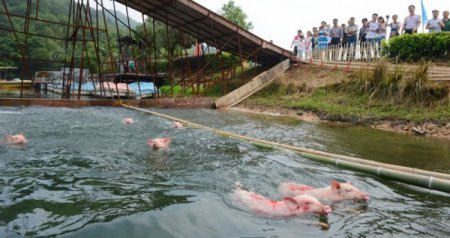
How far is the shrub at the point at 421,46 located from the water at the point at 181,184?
780 centimetres

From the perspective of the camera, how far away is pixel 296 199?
13.8 feet

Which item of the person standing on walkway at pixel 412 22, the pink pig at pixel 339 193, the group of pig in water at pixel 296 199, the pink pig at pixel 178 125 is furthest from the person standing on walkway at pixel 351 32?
the pink pig at pixel 339 193

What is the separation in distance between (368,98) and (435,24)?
5.86 metres

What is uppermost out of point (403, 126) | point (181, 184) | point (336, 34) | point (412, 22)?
point (412, 22)

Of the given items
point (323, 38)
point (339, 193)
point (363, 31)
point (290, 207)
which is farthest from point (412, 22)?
point (290, 207)

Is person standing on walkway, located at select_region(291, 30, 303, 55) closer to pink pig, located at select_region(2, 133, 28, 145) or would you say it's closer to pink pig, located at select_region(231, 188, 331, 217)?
pink pig, located at select_region(2, 133, 28, 145)

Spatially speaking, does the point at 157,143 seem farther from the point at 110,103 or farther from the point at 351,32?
the point at 351,32

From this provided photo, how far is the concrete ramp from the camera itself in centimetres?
1741

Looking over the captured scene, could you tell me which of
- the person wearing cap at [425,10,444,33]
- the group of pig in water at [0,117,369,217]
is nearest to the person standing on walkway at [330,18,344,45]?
the person wearing cap at [425,10,444,33]

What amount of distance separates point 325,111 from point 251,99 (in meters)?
5.21

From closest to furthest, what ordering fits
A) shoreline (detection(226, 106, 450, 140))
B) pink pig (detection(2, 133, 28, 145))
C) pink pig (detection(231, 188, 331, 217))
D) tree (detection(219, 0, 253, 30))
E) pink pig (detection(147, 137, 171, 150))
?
pink pig (detection(231, 188, 331, 217)), pink pig (detection(2, 133, 28, 145)), pink pig (detection(147, 137, 171, 150)), shoreline (detection(226, 106, 450, 140)), tree (detection(219, 0, 253, 30))

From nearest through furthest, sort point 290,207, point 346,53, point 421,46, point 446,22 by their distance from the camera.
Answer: point 290,207 < point 421,46 < point 446,22 < point 346,53

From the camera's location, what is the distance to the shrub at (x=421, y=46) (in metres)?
15.3

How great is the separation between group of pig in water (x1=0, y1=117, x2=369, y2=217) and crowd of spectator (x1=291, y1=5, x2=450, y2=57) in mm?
14372
